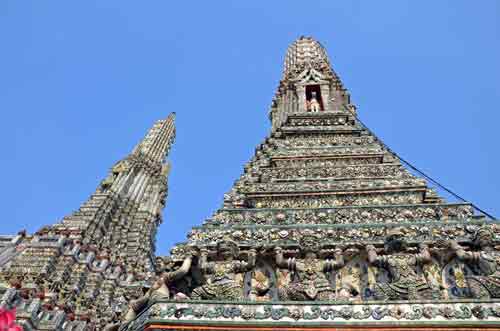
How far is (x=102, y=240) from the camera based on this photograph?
28.9 meters

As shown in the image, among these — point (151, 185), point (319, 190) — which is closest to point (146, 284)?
point (319, 190)

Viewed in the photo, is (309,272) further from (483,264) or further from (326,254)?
(483,264)

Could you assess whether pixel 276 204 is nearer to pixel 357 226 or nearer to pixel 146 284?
pixel 357 226

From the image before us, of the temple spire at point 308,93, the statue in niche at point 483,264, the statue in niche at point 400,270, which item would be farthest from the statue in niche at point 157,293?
the temple spire at point 308,93

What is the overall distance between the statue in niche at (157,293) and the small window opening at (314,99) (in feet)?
39.1

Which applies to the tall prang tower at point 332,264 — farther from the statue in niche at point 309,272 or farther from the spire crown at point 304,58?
the spire crown at point 304,58

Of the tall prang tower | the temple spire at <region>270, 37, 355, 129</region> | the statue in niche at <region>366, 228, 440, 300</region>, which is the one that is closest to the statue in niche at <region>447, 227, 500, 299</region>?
the tall prang tower

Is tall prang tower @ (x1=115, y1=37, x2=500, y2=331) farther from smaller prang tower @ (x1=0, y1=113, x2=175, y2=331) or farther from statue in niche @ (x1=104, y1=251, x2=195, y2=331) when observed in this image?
smaller prang tower @ (x1=0, y1=113, x2=175, y2=331)

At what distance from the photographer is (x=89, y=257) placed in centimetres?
2522

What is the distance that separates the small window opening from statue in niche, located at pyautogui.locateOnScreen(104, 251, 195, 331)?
1190 centimetres

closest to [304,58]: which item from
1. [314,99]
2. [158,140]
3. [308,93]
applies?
[308,93]

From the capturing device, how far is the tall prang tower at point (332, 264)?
18.3 ft

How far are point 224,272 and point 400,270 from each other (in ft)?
8.09

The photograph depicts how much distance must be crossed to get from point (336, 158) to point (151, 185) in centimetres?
3081
